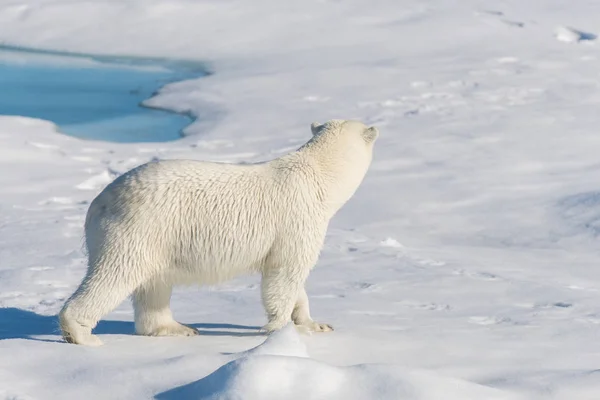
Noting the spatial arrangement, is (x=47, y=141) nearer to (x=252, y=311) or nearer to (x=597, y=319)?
(x=252, y=311)

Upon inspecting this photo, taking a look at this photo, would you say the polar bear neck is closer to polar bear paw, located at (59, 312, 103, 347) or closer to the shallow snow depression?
polar bear paw, located at (59, 312, 103, 347)

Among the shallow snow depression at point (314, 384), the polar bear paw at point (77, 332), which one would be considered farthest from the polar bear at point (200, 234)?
the shallow snow depression at point (314, 384)

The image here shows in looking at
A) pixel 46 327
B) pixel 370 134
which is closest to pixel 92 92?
pixel 46 327

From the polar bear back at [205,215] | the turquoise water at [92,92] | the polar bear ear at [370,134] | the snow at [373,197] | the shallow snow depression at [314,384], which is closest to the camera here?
the shallow snow depression at [314,384]

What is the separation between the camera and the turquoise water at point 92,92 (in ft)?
37.4

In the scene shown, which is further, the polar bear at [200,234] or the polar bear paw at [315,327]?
the polar bear paw at [315,327]

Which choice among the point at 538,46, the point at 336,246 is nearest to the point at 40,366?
the point at 336,246

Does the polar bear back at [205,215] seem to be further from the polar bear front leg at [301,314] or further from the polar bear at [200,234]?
the polar bear front leg at [301,314]

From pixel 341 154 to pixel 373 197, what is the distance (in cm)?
353

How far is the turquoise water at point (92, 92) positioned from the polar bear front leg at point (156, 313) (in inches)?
256

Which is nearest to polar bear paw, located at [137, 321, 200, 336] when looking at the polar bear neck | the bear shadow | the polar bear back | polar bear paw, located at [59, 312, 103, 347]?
the bear shadow

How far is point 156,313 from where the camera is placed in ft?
14.4

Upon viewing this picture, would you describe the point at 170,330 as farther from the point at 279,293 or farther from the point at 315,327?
the point at 315,327

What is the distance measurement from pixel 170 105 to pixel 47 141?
2.65 metres
